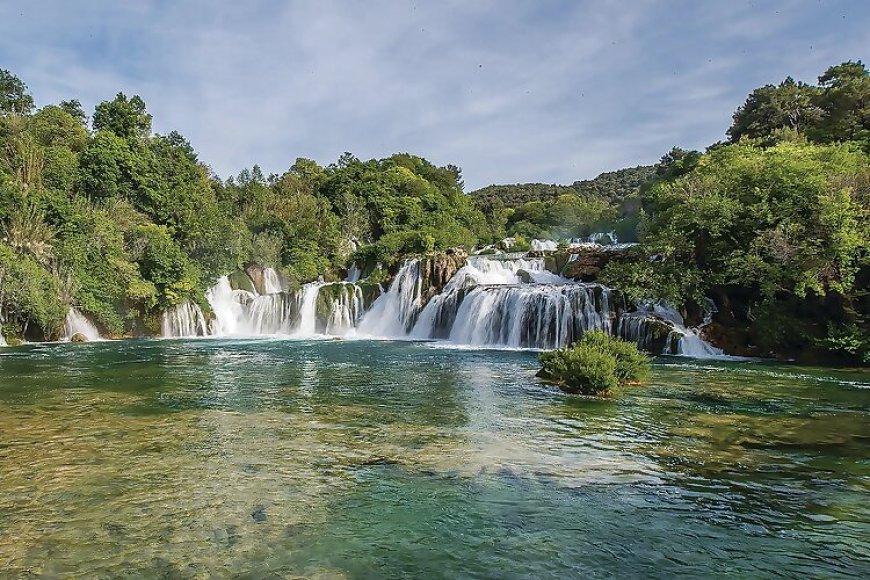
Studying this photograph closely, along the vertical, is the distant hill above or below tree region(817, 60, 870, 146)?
above

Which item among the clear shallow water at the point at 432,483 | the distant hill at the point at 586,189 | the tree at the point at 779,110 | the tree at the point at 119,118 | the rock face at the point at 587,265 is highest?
the distant hill at the point at 586,189

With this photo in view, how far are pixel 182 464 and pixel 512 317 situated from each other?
20.4 metres

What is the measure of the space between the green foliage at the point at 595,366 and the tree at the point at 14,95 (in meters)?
52.0

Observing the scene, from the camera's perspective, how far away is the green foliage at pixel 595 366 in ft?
39.7

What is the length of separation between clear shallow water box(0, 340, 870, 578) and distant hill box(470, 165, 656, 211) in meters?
102

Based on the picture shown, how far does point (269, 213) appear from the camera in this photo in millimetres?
49500

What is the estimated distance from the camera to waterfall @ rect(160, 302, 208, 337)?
33.6 metres

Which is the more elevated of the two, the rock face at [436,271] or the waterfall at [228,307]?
the rock face at [436,271]

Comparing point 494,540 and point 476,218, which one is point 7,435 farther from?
point 476,218

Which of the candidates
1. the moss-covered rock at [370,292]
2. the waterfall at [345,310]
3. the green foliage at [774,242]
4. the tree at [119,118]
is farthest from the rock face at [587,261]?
the tree at [119,118]

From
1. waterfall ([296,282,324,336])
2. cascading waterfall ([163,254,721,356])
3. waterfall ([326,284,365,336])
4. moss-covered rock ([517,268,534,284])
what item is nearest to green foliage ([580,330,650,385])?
cascading waterfall ([163,254,721,356])

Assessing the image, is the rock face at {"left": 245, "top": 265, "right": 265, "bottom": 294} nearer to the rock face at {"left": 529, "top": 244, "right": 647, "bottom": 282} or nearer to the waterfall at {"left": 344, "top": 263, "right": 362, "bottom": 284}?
the waterfall at {"left": 344, "top": 263, "right": 362, "bottom": 284}

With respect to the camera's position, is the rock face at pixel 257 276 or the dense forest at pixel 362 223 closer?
the dense forest at pixel 362 223

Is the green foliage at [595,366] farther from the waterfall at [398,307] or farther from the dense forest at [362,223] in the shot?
the waterfall at [398,307]
